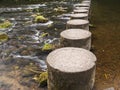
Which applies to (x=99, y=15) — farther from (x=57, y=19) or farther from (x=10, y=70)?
(x=10, y=70)

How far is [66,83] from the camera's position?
10.5 ft

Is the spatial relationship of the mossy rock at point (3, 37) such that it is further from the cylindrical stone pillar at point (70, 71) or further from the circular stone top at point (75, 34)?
the cylindrical stone pillar at point (70, 71)

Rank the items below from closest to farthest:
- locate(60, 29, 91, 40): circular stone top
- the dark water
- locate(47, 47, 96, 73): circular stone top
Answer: locate(47, 47, 96, 73): circular stone top → locate(60, 29, 91, 40): circular stone top → the dark water

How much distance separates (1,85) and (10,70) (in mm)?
676

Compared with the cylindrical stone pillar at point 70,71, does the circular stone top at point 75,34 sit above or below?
above

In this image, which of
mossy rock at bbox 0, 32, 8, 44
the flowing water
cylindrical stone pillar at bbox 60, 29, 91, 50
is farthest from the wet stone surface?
cylindrical stone pillar at bbox 60, 29, 91, 50

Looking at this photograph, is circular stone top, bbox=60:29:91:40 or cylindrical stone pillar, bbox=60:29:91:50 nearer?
cylindrical stone pillar, bbox=60:29:91:50

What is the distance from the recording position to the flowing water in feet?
15.6

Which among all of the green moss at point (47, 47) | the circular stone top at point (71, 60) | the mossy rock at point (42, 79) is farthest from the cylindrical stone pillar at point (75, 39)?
the green moss at point (47, 47)

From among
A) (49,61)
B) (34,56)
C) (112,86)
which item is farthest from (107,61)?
(49,61)

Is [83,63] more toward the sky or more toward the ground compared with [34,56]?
more toward the sky

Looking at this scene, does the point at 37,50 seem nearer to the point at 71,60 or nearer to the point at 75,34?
the point at 75,34

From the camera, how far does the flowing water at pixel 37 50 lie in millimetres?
4758

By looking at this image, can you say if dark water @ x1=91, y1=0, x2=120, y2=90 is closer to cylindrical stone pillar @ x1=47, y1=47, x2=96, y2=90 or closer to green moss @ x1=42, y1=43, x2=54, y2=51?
cylindrical stone pillar @ x1=47, y1=47, x2=96, y2=90
